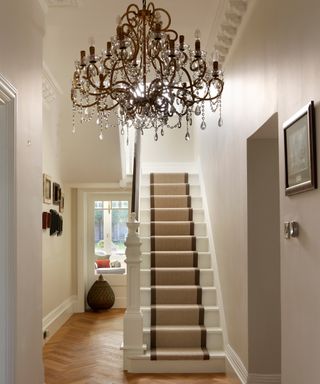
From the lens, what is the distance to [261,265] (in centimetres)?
391

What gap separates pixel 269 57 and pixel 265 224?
1283mm

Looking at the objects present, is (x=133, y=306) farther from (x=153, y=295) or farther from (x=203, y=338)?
(x=203, y=338)

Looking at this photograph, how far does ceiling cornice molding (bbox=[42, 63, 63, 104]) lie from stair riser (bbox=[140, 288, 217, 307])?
256 centimetres

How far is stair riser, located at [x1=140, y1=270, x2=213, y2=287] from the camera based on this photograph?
597 centimetres

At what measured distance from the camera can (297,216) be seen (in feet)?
8.66

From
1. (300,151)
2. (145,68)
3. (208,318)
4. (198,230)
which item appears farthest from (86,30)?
(208,318)

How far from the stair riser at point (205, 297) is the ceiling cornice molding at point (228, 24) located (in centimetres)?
251

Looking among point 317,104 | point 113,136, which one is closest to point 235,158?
point 317,104

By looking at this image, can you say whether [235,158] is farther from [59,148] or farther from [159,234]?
[59,148]

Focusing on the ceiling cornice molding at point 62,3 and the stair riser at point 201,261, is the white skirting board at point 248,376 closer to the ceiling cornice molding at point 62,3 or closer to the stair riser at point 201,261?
the stair riser at point 201,261

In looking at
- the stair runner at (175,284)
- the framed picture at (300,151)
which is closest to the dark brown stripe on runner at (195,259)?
the stair runner at (175,284)

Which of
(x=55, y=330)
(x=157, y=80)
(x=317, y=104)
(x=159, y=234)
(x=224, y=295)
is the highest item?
(x=157, y=80)

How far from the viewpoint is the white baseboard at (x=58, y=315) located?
631 cm

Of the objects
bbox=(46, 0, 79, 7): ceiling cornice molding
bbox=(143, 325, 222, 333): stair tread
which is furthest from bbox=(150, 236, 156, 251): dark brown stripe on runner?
bbox=(46, 0, 79, 7): ceiling cornice molding
